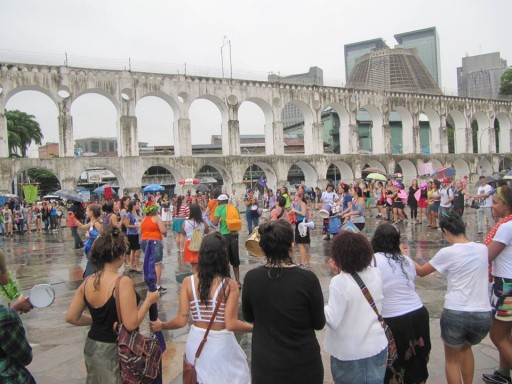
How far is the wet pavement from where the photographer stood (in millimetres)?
4559

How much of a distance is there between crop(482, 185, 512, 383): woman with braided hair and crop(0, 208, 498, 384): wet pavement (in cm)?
27

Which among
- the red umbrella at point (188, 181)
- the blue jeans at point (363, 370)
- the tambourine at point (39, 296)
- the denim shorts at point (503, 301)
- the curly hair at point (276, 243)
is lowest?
the blue jeans at point (363, 370)

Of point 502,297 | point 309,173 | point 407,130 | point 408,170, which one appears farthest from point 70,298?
point 407,130

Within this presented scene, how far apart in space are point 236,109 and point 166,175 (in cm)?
1864

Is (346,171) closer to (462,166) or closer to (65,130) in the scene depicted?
(462,166)

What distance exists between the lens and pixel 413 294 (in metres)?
3.47

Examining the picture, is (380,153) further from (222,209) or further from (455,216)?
(455,216)

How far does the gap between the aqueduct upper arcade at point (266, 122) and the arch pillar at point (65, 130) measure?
55 millimetres

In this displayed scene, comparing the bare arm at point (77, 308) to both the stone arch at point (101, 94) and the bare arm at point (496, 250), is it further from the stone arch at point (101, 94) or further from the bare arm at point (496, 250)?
the stone arch at point (101, 94)

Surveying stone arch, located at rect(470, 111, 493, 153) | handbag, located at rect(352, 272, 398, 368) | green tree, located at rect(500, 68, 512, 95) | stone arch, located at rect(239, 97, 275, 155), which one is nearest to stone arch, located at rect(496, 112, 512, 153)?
stone arch, located at rect(470, 111, 493, 153)

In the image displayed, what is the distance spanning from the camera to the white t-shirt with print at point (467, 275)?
11.4ft

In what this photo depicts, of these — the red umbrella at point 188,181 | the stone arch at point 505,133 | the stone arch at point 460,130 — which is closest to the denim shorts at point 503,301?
the red umbrella at point 188,181

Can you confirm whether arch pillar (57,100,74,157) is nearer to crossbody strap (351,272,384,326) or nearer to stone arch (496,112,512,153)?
crossbody strap (351,272,384,326)

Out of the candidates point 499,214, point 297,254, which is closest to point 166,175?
point 297,254
